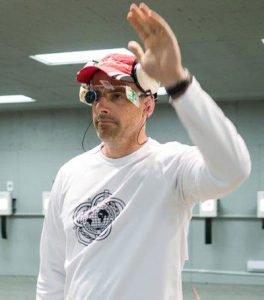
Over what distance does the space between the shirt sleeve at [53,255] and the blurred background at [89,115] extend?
1.61m

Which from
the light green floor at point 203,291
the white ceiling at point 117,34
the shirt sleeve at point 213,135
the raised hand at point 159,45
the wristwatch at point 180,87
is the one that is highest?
the white ceiling at point 117,34

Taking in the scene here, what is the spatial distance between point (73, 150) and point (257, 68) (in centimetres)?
343

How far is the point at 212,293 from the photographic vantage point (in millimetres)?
6113

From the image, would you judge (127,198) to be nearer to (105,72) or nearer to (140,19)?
(105,72)

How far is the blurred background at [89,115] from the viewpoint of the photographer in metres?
3.06

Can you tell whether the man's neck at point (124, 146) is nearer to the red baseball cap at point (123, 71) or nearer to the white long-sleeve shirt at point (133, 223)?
the white long-sleeve shirt at point (133, 223)

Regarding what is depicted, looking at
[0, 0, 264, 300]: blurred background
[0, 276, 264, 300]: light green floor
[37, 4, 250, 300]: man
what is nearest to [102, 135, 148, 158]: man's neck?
[37, 4, 250, 300]: man

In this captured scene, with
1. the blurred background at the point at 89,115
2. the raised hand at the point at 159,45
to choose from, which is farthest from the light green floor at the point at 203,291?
the raised hand at the point at 159,45

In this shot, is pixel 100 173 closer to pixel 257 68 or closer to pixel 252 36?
pixel 252 36

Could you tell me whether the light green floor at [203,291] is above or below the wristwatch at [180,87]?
below

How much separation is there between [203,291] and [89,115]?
298cm

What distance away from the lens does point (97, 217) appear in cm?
131

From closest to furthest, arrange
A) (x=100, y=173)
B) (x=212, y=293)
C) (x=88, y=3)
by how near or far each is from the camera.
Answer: (x=100, y=173) < (x=88, y=3) < (x=212, y=293)

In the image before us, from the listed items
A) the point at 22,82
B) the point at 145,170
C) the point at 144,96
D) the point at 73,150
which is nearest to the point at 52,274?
the point at 145,170
